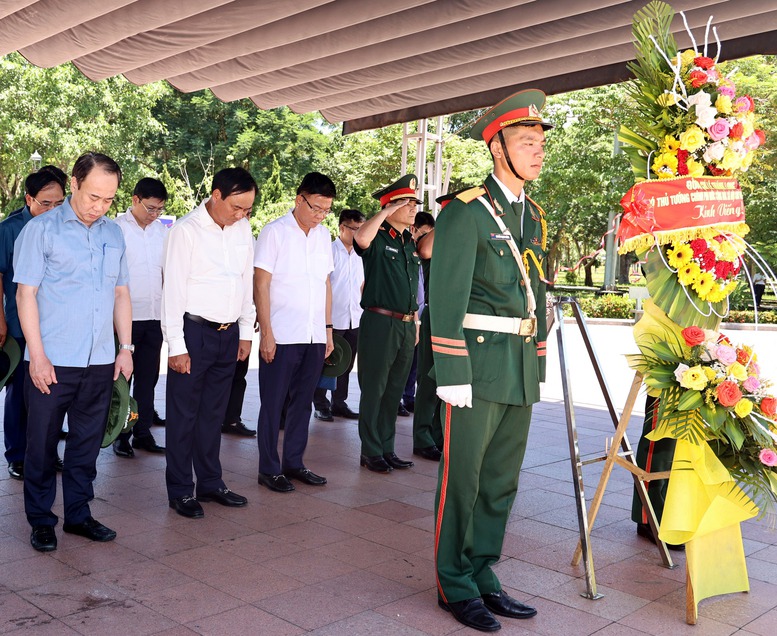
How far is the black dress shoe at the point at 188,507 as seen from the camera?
175 inches

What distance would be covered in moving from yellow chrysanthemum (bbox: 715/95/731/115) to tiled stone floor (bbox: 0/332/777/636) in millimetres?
2008

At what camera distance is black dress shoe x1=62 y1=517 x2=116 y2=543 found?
13.2 feet

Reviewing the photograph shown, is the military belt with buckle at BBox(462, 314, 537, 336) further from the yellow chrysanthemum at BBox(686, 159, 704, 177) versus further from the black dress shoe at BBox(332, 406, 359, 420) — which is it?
the black dress shoe at BBox(332, 406, 359, 420)

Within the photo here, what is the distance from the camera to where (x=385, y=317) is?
5.70 metres

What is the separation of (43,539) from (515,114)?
275 centimetres

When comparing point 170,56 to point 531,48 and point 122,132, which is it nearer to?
point 531,48

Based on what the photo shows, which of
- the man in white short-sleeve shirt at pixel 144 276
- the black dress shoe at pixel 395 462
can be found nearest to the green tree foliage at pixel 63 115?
the man in white short-sleeve shirt at pixel 144 276

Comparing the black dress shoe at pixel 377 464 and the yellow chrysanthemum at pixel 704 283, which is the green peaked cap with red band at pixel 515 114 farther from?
the black dress shoe at pixel 377 464

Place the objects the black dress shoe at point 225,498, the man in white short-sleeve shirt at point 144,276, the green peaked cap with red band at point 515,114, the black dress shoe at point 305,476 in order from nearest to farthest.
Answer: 1. the green peaked cap with red band at point 515,114
2. the black dress shoe at point 225,498
3. the black dress shoe at point 305,476
4. the man in white short-sleeve shirt at point 144,276

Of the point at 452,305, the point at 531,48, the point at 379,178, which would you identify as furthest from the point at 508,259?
the point at 379,178

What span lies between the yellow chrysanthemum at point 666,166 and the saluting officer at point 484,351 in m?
0.52

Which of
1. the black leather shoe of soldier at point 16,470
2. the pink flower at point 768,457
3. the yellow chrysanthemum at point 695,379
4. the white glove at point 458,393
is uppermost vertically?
the yellow chrysanthemum at point 695,379

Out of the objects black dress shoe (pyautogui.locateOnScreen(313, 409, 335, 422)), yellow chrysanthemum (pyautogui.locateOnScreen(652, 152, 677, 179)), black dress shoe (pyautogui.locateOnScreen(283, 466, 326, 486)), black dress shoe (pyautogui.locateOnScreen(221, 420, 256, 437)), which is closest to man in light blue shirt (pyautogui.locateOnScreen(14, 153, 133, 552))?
black dress shoe (pyautogui.locateOnScreen(283, 466, 326, 486))

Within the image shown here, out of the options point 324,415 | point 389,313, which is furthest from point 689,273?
point 324,415
